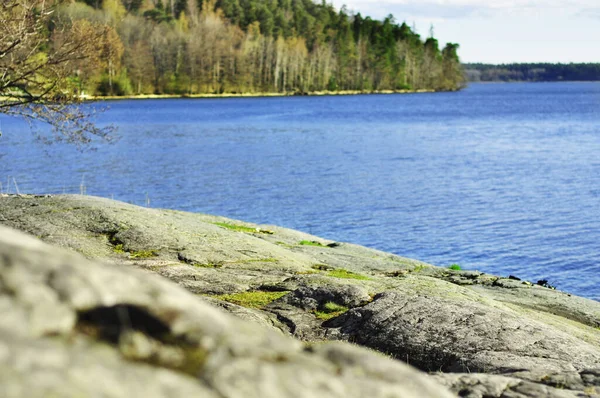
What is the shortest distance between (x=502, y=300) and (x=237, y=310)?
242 inches

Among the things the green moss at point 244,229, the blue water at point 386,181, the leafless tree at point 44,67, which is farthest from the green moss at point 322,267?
the blue water at point 386,181

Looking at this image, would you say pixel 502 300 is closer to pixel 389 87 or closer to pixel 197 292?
pixel 197 292

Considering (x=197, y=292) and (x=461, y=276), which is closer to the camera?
(x=197, y=292)

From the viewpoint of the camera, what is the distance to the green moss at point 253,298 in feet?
34.9

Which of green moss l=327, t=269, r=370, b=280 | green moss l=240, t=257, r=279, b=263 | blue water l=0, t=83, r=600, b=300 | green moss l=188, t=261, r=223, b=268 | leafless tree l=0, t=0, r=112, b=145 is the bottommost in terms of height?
blue water l=0, t=83, r=600, b=300

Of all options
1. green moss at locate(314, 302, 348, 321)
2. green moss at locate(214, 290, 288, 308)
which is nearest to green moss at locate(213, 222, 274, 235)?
green moss at locate(214, 290, 288, 308)

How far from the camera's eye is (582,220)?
99.6 ft

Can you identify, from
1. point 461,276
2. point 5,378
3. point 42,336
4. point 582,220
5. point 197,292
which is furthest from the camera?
point 582,220

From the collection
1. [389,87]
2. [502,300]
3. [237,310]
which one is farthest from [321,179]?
[389,87]

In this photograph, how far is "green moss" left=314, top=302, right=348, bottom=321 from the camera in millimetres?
10289

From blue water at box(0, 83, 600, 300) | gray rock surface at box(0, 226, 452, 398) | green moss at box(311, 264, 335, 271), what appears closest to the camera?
gray rock surface at box(0, 226, 452, 398)

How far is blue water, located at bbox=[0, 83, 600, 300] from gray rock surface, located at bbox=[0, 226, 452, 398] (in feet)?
63.2

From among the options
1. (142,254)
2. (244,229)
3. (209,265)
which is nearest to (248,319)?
(209,265)

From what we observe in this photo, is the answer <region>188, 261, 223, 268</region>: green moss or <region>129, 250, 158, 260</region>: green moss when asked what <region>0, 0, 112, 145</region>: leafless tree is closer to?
<region>129, 250, 158, 260</region>: green moss
